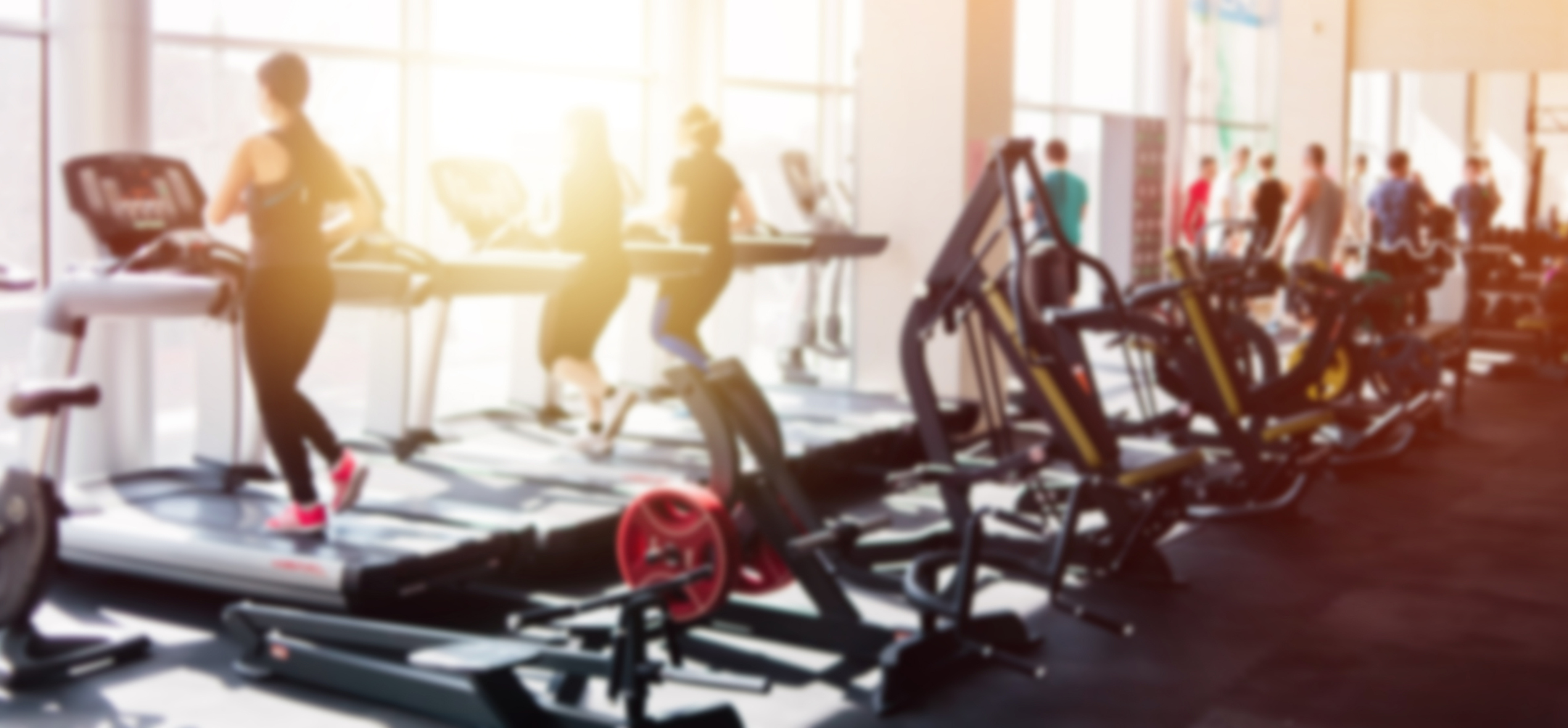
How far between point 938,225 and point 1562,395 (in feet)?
16.0

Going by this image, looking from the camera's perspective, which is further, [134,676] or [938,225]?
[938,225]

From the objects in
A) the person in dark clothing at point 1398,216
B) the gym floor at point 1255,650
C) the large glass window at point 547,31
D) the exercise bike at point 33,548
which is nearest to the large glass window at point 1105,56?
the person in dark clothing at point 1398,216

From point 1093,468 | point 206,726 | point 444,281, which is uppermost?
point 444,281

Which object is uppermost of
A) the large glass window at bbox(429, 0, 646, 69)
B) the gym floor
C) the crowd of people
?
the large glass window at bbox(429, 0, 646, 69)

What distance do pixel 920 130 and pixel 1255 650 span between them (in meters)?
4.04

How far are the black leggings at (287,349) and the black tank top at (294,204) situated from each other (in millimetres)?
45

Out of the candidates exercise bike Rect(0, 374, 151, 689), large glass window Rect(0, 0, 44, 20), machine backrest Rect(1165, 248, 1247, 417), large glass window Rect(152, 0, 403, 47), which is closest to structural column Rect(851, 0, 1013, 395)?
machine backrest Rect(1165, 248, 1247, 417)

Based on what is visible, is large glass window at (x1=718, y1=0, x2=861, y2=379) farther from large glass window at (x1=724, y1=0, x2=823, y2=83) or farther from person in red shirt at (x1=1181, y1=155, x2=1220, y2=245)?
person in red shirt at (x1=1181, y1=155, x2=1220, y2=245)

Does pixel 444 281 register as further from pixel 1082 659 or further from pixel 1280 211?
pixel 1280 211

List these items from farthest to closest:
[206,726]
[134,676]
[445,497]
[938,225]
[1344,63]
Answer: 1. [1344,63]
2. [938,225]
3. [445,497]
4. [134,676]
5. [206,726]

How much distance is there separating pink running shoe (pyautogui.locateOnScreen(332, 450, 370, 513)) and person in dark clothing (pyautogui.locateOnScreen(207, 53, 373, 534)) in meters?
0.09

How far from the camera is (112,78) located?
17.4 ft

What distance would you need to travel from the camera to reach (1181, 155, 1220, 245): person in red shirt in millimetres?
12914

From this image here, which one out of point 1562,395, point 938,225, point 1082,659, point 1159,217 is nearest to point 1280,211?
point 1159,217
